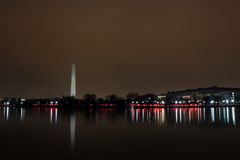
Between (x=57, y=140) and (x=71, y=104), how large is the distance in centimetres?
11630

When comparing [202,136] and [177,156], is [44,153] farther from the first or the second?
[202,136]

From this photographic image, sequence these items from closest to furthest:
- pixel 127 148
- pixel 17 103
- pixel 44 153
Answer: pixel 44 153 → pixel 127 148 → pixel 17 103

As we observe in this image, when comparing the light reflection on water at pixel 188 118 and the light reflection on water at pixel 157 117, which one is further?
the light reflection on water at pixel 157 117

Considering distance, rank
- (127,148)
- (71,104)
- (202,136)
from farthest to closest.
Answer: (71,104) → (202,136) → (127,148)

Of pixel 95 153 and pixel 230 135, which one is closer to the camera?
pixel 95 153

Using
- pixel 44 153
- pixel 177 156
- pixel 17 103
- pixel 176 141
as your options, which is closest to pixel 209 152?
pixel 177 156

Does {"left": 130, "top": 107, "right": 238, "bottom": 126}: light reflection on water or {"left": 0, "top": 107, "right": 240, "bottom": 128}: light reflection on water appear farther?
{"left": 0, "top": 107, "right": 240, "bottom": 128}: light reflection on water

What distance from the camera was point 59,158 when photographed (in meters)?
16.9

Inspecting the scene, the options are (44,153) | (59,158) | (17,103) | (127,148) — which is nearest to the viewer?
(59,158)

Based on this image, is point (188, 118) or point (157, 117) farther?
point (157, 117)

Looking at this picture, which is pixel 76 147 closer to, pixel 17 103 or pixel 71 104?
pixel 71 104

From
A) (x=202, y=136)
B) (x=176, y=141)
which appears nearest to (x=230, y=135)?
(x=202, y=136)

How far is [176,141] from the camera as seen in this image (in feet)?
76.0

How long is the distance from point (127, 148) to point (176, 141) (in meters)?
4.79
